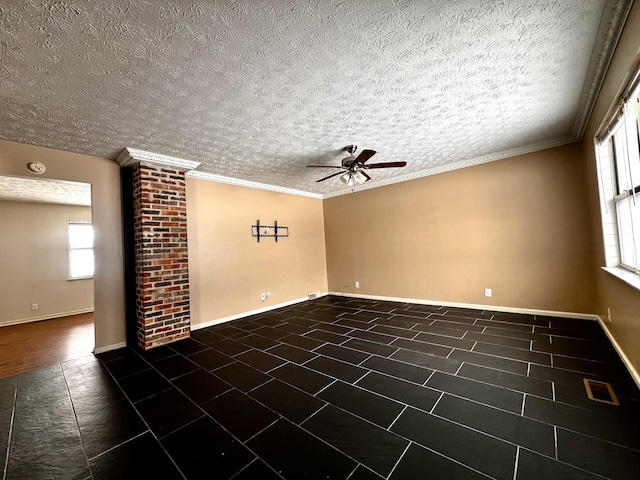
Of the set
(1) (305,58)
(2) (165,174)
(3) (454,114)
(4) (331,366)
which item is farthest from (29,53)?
(3) (454,114)

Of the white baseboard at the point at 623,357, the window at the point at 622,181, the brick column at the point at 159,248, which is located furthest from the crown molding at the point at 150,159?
the white baseboard at the point at 623,357

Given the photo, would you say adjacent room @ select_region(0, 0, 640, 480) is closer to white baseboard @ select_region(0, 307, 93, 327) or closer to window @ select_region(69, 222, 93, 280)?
white baseboard @ select_region(0, 307, 93, 327)

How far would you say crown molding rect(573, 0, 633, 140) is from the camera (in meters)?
1.41

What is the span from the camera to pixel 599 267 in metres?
2.89

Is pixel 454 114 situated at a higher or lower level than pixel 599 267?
higher

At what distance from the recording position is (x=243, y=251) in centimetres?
446

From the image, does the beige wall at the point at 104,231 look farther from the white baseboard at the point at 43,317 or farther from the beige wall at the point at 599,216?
the beige wall at the point at 599,216

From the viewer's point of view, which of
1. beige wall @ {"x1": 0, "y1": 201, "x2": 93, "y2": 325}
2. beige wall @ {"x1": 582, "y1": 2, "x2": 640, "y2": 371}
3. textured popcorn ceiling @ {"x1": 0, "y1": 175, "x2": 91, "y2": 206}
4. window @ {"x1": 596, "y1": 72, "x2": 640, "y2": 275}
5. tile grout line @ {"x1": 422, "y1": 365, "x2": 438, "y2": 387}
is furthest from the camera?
beige wall @ {"x1": 0, "y1": 201, "x2": 93, "y2": 325}

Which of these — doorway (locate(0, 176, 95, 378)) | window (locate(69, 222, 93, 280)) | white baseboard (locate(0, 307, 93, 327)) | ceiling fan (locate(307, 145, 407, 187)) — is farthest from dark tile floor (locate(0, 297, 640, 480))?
window (locate(69, 222, 93, 280))

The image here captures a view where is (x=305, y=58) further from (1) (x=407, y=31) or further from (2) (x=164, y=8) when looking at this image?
(2) (x=164, y=8)

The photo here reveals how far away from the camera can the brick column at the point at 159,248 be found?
3105 millimetres

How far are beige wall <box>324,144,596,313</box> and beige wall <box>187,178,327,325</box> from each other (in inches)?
41.5

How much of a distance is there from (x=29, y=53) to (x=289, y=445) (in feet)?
8.95

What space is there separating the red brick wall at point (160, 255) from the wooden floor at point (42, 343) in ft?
2.93
